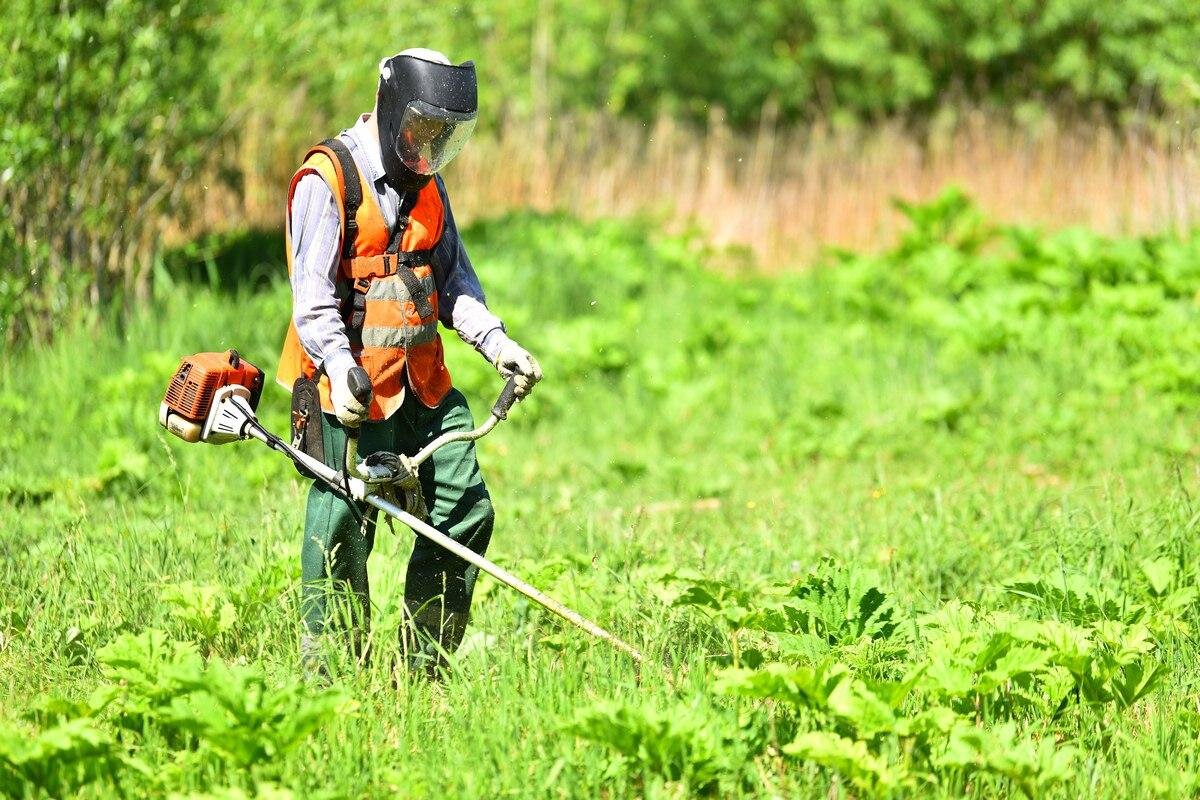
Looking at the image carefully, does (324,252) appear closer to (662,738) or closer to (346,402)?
(346,402)

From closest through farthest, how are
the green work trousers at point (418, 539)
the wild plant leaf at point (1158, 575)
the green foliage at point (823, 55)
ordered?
the green work trousers at point (418, 539) → the wild plant leaf at point (1158, 575) → the green foliage at point (823, 55)

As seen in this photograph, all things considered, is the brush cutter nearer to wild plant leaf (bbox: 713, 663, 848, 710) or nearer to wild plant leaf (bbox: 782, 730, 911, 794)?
wild plant leaf (bbox: 713, 663, 848, 710)

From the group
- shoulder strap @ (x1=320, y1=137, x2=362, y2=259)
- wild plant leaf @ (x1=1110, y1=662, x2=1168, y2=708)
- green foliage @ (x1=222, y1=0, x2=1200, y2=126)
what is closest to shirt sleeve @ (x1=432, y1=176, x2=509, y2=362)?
shoulder strap @ (x1=320, y1=137, x2=362, y2=259)

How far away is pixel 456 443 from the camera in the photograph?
3613mm

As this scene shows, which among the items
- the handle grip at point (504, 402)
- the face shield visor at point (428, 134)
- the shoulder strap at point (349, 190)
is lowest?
the handle grip at point (504, 402)

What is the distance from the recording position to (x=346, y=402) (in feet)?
10.6

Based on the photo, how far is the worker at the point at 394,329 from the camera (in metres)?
3.32

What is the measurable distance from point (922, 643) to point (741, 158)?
965 cm

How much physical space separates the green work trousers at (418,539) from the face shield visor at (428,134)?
61 cm

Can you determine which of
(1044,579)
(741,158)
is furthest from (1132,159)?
(1044,579)

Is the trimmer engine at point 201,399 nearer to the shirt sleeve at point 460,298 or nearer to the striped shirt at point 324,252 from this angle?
the striped shirt at point 324,252

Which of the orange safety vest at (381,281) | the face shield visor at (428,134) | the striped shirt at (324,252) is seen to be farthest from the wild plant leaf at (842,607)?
the face shield visor at (428,134)

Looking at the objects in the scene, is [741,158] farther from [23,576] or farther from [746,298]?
[23,576]

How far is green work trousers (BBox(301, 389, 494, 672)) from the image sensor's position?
141 inches
